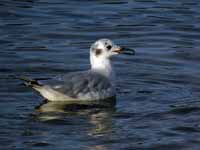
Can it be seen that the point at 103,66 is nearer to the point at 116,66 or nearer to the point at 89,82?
the point at 89,82

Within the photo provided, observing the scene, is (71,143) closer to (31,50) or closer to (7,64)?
(7,64)

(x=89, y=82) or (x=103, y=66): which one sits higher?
(x=103, y=66)

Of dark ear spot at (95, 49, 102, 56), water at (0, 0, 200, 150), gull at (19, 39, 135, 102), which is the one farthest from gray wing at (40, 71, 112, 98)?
dark ear spot at (95, 49, 102, 56)

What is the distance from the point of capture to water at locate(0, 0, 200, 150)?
12945 mm

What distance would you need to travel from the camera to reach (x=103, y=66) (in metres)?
16.0

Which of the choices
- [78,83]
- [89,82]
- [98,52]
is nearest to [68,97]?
[78,83]

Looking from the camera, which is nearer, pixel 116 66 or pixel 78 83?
pixel 78 83

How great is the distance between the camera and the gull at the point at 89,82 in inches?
583

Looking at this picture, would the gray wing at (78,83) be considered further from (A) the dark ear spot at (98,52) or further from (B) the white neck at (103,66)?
(A) the dark ear spot at (98,52)

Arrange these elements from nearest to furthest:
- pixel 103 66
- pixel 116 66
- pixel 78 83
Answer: pixel 78 83 → pixel 103 66 → pixel 116 66

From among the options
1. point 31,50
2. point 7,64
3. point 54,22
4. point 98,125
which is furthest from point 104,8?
point 98,125

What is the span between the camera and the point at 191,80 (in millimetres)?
16188

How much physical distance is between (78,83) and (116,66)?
8.05 feet

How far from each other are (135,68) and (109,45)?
125cm
